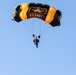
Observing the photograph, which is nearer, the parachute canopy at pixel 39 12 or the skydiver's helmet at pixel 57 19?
the parachute canopy at pixel 39 12

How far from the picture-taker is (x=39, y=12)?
121 meters

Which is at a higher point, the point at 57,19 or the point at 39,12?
the point at 39,12

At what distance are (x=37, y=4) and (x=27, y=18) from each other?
271 cm

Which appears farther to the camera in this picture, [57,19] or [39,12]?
[57,19]

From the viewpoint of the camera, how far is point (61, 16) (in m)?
122

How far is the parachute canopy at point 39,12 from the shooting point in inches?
4769

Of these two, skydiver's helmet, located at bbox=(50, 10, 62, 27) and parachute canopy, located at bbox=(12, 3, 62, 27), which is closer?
parachute canopy, located at bbox=(12, 3, 62, 27)

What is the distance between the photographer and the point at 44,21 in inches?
4815

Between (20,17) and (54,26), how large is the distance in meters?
4.62

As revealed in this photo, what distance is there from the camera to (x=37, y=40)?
122 metres

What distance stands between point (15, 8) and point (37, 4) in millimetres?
3482

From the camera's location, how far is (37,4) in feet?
397

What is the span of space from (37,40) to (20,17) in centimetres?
378

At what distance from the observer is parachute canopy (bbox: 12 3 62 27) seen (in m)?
121
